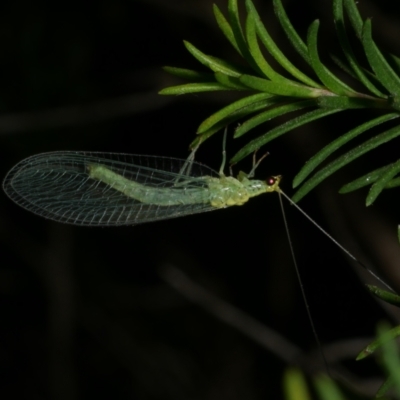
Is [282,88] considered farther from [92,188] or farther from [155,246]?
[155,246]

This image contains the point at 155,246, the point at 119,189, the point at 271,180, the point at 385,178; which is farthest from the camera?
the point at 155,246

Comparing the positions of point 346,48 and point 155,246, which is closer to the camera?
point 346,48

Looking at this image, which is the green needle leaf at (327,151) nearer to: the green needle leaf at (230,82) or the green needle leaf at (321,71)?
the green needle leaf at (321,71)

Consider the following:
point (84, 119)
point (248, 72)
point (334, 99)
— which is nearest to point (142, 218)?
point (84, 119)

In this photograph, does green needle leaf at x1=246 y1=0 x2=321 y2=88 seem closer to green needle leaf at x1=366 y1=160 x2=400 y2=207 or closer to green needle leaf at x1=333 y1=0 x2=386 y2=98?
green needle leaf at x1=333 y1=0 x2=386 y2=98

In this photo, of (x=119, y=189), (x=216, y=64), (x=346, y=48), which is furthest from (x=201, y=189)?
(x=346, y=48)

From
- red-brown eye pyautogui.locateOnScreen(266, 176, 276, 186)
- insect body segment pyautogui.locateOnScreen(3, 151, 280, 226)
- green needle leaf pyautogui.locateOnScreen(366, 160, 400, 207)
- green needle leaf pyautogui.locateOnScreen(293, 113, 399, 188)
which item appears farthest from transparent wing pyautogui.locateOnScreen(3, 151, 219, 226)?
green needle leaf pyautogui.locateOnScreen(366, 160, 400, 207)
